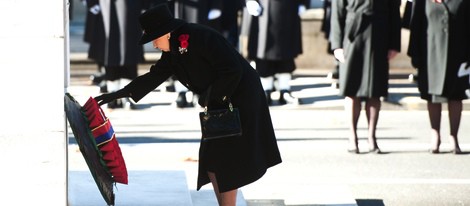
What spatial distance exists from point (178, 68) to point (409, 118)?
7137 mm

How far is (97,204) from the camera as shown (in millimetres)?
8289

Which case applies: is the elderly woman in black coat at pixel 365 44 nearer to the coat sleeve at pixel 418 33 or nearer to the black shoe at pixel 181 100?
the coat sleeve at pixel 418 33

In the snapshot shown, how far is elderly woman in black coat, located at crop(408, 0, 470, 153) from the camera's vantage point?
11273 millimetres

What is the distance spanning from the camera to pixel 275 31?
15367mm

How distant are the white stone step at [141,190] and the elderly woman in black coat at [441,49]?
2756mm

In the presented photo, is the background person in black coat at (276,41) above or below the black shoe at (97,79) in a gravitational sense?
above

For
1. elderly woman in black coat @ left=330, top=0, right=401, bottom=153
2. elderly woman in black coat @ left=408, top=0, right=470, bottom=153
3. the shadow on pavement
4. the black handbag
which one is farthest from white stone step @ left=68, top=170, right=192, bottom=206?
elderly woman in black coat @ left=408, top=0, right=470, bottom=153

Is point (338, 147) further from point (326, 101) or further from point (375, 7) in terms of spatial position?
point (326, 101)

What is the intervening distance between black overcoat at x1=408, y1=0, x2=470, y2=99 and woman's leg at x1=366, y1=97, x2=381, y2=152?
40 centimetres

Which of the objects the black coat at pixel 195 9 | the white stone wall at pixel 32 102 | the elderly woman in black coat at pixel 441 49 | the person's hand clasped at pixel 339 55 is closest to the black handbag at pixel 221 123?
the white stone wall at pixel 32 102

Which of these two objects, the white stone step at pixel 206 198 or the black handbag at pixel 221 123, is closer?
the black handbag at pixel 221 123

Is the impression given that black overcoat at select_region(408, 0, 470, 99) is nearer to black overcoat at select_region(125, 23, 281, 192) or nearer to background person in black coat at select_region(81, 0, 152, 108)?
black overcoat at select_region(125, 23, 281, 192)

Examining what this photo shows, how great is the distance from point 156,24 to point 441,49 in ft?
15.1

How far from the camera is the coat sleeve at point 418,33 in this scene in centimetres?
1137
